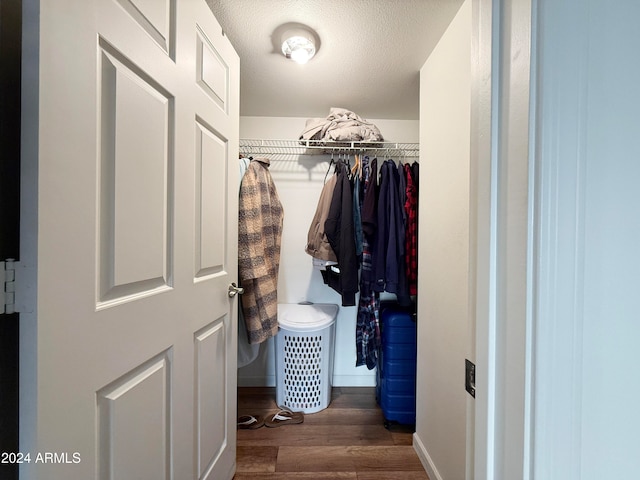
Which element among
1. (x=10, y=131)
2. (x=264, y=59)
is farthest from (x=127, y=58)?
(x=264, y=59)

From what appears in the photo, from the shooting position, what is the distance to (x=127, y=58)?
64 cm

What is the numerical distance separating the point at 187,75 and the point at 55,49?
1.49 feet

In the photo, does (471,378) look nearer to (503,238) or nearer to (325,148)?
(503,238)

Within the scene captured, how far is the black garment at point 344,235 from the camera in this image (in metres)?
1.63

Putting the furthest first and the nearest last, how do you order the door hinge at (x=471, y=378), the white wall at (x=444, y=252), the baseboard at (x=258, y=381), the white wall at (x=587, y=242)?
the baseboard at (x=258, y=381) < the white wall at (x=444, y=252) < the door hinge at (x=471, y=378) < the white wall at (x=587, y=242)

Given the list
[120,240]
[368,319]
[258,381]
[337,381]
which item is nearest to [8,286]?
[120,240]

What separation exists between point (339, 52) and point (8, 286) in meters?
1.59

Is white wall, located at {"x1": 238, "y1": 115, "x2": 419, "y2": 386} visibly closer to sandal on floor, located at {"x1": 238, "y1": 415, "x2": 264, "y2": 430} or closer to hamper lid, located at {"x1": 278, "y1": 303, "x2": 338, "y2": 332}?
hamper lid, located at {"x1": 278, "y1": 303, "x2": 338, "y2": 332}

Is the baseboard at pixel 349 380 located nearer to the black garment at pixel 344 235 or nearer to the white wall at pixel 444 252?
the white wall at pixel 444 252

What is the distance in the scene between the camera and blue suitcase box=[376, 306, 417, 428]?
166 cm

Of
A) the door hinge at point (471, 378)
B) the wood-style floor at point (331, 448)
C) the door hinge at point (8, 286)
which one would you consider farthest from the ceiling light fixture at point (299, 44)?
the wood-style floor at point (331, 448)

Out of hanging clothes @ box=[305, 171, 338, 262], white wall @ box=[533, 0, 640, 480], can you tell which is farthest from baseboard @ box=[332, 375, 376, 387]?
white wall @ box=[533, 0, 640, 480]

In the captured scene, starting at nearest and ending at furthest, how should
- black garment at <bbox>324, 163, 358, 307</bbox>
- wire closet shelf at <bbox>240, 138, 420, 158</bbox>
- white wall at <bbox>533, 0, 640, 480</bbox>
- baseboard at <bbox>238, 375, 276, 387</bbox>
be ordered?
1. white wall at <bbox>533, 0, 640, 480</bbox>
2. black garment at <bbox>324, 163, 358, 307</bbox>
3. wire closet shelf at <bbox>240, 138, 420, 158</bbox>
4. baseboard at <bbox>238, 375, 276, 387</bbox>

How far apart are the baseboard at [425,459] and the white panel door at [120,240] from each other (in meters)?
1.01
